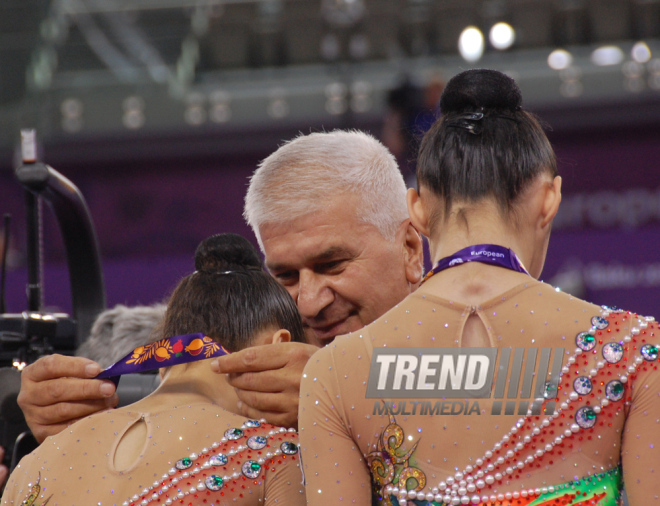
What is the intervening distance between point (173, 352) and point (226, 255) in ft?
0.90

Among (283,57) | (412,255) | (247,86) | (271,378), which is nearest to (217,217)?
(247,86)

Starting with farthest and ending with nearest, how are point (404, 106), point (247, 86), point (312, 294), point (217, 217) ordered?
1. point (247, 86)
2. point (217, 217)
3. point (404, 106)
4. point (312, 294)

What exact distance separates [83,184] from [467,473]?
18.1ft

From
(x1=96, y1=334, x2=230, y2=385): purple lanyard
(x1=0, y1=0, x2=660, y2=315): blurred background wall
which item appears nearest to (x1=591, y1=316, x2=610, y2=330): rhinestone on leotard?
(x1=96, y1=334, x2=230, y2=385): purple lanyard

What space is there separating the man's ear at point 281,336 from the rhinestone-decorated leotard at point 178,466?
160 mm

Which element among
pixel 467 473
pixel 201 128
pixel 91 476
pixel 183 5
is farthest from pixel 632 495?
pixel 183 5

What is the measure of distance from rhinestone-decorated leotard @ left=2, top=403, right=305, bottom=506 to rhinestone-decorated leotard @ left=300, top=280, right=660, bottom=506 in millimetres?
188

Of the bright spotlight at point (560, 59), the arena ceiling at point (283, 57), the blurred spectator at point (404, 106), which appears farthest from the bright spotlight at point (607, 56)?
the blurred spectator at point (404, 106)

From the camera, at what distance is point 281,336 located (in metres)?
1.49

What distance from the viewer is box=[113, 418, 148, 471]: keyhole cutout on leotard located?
134 cm

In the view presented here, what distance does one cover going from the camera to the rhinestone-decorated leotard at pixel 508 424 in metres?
1.12

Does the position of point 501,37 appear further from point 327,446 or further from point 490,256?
point 327,446

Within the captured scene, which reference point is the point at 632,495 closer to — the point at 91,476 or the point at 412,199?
the point at 412,199

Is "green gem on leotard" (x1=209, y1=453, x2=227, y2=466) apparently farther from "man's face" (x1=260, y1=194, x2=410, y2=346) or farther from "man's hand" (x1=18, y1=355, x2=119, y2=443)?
"man's face" (x1=260, y1=194, x2=410, y2=346)
